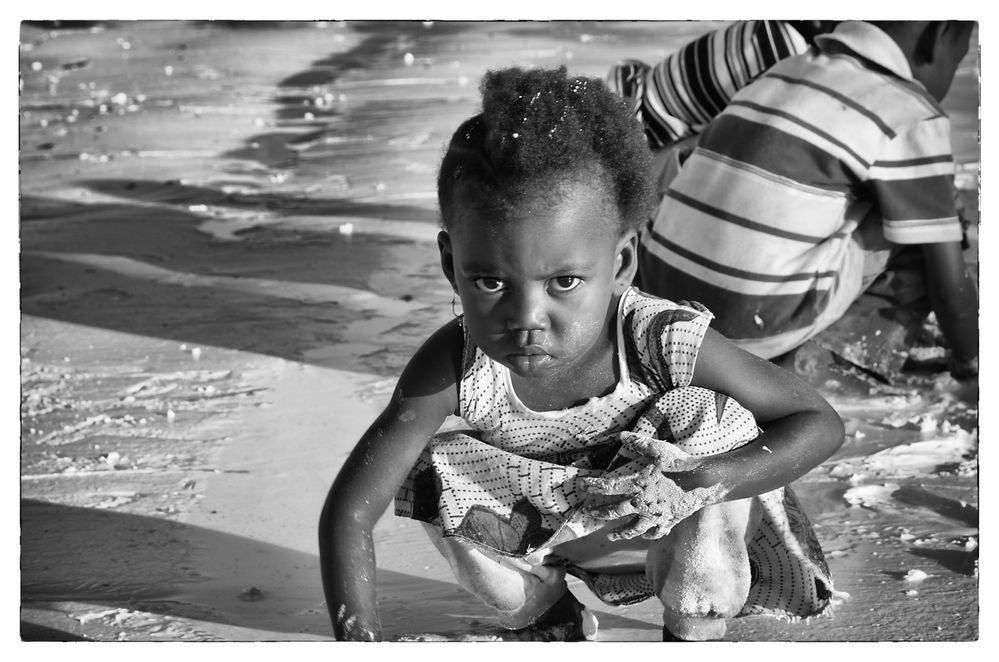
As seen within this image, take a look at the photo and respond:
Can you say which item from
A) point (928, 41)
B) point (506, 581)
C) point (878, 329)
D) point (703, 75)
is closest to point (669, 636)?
point (506, 581)

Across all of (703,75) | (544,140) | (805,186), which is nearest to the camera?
(544,140)

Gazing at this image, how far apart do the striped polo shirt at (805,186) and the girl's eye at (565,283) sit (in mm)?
1086

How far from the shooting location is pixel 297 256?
4125 millimetres

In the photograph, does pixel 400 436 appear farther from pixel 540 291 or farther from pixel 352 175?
pixel 352 175

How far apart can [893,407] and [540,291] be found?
4.81ft

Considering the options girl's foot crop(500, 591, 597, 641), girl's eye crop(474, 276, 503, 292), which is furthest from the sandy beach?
girl's eye crop(474, 276, 503, 292)

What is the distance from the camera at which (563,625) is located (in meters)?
2.17

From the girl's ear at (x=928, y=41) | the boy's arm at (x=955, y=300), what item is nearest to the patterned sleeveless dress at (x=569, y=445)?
the boy's arm at (x=955, y=300)

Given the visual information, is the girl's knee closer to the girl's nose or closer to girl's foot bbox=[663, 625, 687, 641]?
girl's foot bbox=[663, 625, 687, 641]

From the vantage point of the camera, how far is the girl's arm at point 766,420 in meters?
1.89

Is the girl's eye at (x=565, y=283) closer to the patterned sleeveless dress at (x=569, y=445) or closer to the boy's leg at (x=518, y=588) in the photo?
the patterned sleeveless dress at (x=569, y=445)

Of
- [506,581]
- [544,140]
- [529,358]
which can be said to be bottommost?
[506,581]

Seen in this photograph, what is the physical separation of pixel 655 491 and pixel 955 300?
1.39m

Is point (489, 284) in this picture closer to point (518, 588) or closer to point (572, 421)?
point (572, 421)
